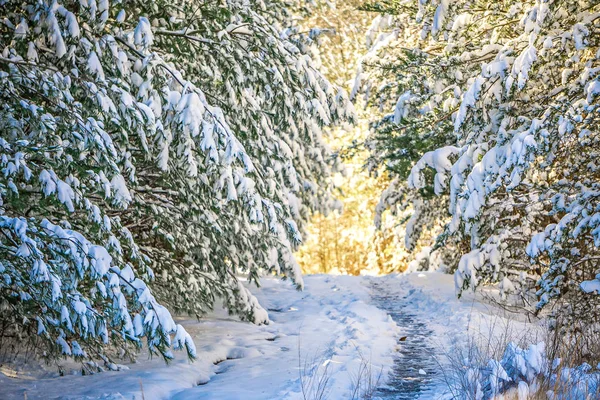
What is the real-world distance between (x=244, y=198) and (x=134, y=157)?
6.45ft

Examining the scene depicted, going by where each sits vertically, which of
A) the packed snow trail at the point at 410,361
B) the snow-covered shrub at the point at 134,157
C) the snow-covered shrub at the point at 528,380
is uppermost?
the snow-covered shrub at the point at 134,157

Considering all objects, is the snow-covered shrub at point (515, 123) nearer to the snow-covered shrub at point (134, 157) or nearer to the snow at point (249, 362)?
the snow-covered shrub at point (134, 157)

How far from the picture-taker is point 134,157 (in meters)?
6.70

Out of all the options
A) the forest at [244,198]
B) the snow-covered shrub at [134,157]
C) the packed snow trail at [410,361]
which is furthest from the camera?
the packed snow trail at [410,361]

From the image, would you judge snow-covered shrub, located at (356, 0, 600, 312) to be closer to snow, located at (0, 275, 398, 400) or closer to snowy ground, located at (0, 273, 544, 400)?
snowy ground, located at (0, 273, 544, 400)

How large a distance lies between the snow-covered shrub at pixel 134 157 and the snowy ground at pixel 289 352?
478mm

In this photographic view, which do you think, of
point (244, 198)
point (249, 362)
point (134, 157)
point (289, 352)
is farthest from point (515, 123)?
point (134, 157)

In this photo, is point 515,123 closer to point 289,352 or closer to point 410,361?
point 410,361

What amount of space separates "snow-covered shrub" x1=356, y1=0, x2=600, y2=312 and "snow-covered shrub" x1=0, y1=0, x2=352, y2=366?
1760mm

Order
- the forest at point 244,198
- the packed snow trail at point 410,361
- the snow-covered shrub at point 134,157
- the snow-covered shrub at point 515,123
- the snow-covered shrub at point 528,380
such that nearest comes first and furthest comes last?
the snow-covered shrub at point 528,380 < the snow-covered shrub at point 134,157 < the forest at point 244,198 < the packed snow trail at point 410,361 < the snow-covered shrub at point 515,123

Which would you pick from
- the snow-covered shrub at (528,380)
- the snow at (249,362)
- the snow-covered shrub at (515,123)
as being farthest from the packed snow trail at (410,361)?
the snow-covered shrub at (515,123)

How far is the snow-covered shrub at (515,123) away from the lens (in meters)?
5.84

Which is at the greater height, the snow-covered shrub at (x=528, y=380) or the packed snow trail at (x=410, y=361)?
the snow-covered shrub at (x=528, y=380)

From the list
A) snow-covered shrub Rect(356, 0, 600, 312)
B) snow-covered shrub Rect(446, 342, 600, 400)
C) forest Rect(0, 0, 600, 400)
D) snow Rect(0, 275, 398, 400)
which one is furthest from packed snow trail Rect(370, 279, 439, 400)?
snow-covered shrub Rect(356, 0, 600, 312)
